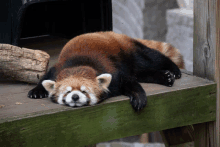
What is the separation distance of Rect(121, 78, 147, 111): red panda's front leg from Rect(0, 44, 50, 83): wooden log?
81 cm

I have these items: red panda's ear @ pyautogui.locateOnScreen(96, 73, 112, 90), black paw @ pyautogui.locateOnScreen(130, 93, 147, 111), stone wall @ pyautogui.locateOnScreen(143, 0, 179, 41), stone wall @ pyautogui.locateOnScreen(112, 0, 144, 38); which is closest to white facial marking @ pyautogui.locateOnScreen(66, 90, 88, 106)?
red panda's ear @ pyautogui.locateOnScreen(96, 73, 112, 90)

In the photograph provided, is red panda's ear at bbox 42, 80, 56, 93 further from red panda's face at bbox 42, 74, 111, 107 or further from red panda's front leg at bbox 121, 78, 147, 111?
red panda's front leg at bbox 121, 78, 147, 111

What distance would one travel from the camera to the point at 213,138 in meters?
2.13

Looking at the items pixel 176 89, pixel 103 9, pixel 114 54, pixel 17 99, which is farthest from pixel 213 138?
pixel 103 9

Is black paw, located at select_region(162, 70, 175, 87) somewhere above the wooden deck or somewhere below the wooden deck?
above

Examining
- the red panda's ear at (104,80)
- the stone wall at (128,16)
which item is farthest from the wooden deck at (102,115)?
the stone wall at (128,16)

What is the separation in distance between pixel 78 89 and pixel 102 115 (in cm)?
24

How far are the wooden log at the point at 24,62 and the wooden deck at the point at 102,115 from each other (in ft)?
0.83

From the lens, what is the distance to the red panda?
179 centimetres

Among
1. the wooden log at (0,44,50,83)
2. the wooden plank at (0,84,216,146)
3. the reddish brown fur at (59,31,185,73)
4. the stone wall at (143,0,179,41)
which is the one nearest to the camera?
the wooden plank at (0,84,216,146)

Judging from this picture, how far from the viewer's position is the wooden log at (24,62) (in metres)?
2.35

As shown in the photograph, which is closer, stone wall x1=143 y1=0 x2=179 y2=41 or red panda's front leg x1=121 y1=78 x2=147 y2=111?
red panda's front leg x1=121 y1=78 x2=147 y2=111

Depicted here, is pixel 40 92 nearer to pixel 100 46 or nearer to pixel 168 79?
pixel 100 46

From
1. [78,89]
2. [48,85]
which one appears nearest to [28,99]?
[48,85]
